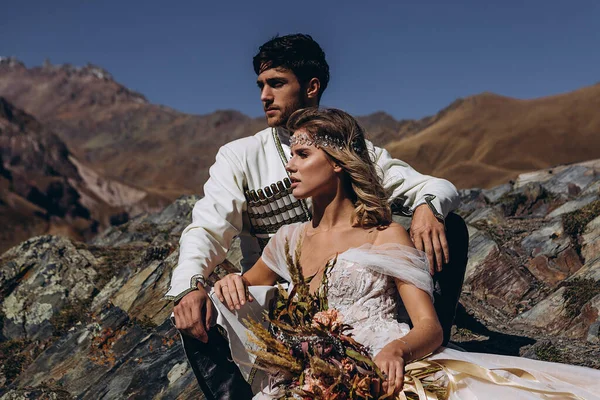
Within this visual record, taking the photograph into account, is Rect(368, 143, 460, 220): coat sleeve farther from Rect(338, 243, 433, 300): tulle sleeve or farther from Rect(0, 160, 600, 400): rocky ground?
Rect(0, 160, 600, 400): rocky ground

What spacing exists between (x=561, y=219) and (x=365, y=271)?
15.5ft

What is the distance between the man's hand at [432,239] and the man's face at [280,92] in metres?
1.18

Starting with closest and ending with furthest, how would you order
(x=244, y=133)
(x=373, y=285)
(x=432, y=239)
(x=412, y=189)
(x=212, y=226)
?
(x=373, y=285) → (x=432, y=239) → (x=212, y=226) → (x=412, y=189) → (x=244, y=133)

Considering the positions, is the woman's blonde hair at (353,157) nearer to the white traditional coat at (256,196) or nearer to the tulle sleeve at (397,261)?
the tulle sleeve at (397,261)

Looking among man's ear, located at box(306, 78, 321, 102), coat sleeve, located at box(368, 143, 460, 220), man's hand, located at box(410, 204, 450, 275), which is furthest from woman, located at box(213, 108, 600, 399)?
man's ear, located at box(306, 78, 321, 102)

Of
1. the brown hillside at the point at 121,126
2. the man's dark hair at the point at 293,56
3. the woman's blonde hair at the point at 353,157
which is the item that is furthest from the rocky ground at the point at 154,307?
the brown hillside at the point at 121,126

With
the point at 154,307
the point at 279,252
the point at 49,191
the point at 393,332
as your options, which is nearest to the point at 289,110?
the point at 279,252

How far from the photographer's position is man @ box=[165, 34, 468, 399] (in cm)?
316

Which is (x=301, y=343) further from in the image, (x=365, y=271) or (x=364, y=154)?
(x=364, y=154)

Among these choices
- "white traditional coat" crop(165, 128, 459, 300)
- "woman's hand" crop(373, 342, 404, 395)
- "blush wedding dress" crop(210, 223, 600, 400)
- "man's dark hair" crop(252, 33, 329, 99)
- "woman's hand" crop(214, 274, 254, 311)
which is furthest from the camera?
"man's dark hair" crop(252, 33, 329, 99)

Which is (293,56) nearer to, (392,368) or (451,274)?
(451,274)

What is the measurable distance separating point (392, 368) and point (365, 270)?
597 millimetres

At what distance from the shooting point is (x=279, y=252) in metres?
3.41

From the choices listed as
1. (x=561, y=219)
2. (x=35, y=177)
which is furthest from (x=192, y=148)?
(x=561, y=219)
